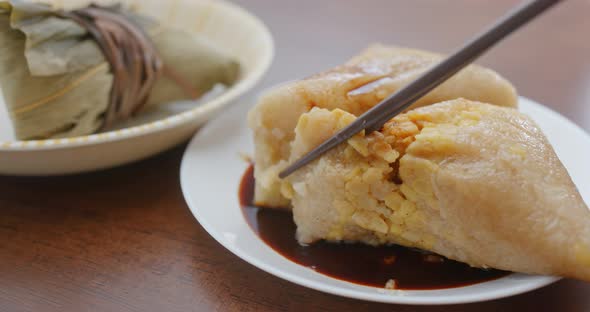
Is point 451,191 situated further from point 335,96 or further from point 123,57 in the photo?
point 123,57

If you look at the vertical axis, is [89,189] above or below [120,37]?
below

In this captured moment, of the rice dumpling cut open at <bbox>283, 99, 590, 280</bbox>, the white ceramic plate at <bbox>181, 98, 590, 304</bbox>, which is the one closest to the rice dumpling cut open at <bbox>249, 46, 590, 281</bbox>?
the rice dumpling cut open at <bbox>283, 99, 590, 280</bbox>

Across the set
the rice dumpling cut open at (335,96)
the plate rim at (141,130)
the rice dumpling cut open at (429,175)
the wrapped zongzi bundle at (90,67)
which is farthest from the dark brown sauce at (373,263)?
the wrapped zongzi bundle at (90,67)

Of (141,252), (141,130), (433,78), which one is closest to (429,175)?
(433,78)

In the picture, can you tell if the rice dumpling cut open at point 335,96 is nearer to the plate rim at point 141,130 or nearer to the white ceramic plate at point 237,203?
the white ceramic plate at point 237,203

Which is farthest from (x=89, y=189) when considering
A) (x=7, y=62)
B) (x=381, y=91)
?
(x=381, y=91)

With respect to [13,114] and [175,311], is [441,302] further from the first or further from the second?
[13,114]

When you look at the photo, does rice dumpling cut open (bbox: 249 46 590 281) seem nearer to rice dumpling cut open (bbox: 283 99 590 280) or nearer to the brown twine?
rice dumpling cut open (bbox: 283 99 590 280)
